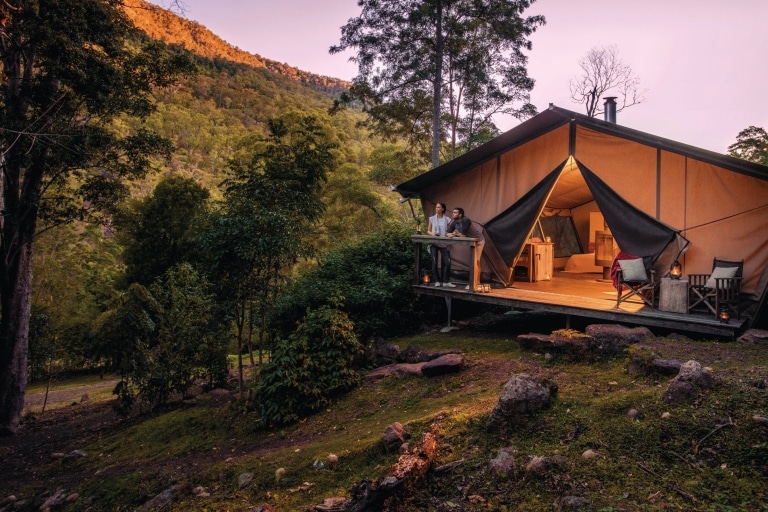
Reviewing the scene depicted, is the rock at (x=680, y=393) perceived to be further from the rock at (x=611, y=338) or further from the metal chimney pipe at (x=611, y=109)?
the metal chimney pipe at (x=611, y=109)

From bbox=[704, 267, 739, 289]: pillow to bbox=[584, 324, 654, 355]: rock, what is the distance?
1.32 m

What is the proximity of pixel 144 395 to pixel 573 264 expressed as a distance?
32.0ft

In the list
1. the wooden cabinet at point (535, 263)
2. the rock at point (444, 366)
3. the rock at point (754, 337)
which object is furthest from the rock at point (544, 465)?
the wooden cabinet at point (535, 263)

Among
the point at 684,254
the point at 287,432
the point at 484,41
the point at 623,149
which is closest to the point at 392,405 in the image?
the point at 287,432

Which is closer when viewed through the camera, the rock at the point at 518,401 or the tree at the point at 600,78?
the rock at the point at 518,401

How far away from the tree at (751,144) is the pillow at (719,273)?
67.4 feet

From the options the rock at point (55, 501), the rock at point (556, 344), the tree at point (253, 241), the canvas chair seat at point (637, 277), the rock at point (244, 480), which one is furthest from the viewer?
the canvas chair seat at point (637, 277)

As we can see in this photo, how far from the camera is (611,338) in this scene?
5379 mm

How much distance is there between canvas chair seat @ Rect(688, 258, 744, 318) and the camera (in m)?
5.91

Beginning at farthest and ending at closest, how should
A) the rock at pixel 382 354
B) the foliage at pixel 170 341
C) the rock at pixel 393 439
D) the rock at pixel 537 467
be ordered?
the foliage at pixel 170 341 < the rock at pixel 382 354 < the rock at pixel 393 439 < the rock at pixel 537 467

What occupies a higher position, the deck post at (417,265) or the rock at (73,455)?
the deck post at (417,265)

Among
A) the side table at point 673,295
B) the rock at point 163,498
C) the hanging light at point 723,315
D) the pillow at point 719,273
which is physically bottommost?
the rock at point 163,498

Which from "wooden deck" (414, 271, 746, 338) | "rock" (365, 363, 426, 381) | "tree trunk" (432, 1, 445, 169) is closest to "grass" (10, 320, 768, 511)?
"rock" (365, 363, 426, 381)

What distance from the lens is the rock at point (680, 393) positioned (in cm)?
348
